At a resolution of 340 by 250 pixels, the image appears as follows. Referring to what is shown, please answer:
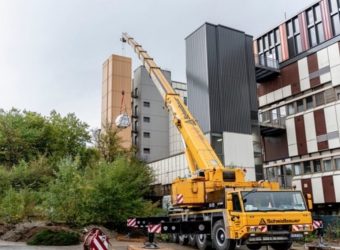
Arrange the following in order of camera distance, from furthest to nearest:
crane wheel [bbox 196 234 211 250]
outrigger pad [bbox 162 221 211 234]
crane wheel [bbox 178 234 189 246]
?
1. crane wheel [bbox 178 234 189 246]
2. crane wheel [bbox 196 234 211 250]
3. outrigger pad [bbox 162 221 211 234]

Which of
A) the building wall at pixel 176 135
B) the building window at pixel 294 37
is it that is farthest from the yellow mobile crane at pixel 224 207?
the building wall at pixel 176 135

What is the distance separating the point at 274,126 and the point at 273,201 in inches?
826

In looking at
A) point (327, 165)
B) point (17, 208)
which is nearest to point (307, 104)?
point (327, 165)

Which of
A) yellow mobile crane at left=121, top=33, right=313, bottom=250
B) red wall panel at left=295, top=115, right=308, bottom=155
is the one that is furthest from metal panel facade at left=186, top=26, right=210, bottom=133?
yellow mobile crane at left=121, top=33, right=313, bottom=250

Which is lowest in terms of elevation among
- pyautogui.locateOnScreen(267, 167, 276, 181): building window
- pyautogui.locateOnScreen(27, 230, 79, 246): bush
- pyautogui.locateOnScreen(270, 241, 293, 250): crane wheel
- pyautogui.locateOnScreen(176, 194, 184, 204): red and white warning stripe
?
pyautogui.locateOnScreen(270, 241, 293, 250): crane wheel

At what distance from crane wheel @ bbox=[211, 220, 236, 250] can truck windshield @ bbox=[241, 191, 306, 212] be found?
59.4 inches

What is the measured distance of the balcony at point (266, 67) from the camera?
3653 cm

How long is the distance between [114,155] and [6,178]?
1014 centimetres

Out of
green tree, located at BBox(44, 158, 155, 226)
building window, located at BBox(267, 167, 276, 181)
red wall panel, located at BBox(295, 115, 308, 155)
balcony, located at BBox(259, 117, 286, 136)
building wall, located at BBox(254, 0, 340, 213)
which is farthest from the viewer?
building window, located at BBox(267, 167, 276, 181)

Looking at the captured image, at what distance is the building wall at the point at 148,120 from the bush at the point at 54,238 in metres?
33.1

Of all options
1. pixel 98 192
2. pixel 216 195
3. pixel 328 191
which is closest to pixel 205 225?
pixel 216 195

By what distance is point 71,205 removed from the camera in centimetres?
2494

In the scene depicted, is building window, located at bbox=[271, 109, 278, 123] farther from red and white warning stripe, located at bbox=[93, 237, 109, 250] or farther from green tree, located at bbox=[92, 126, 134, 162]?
red and white warning stripe, located at bbox=[93, 237, 109, 250]

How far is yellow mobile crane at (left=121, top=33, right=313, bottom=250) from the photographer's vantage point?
48.5 ft
